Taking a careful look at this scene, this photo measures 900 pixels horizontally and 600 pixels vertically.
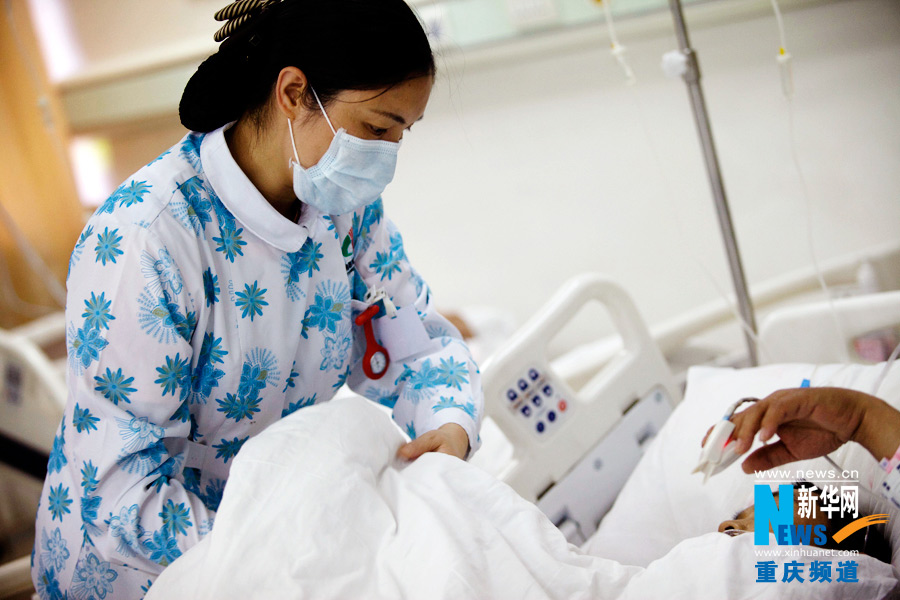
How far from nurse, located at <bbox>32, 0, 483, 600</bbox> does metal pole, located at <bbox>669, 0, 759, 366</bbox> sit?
82cm

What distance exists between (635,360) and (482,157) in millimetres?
1473

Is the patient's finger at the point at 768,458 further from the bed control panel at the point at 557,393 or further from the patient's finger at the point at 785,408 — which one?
the bed control panel at the point at 557,393

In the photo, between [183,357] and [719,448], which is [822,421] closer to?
[719,448]

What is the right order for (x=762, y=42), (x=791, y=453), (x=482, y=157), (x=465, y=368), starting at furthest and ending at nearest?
(x=482, y=157), (x=762, y=42), (x=465, y=368), (x=791, y=453)

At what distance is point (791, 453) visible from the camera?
122cm

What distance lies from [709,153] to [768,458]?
0.79 metres

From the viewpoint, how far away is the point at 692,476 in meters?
1.43

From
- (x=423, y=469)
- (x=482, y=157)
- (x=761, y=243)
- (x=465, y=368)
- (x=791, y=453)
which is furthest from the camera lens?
(x=482, y=157)

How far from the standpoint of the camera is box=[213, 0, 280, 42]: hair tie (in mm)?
1112

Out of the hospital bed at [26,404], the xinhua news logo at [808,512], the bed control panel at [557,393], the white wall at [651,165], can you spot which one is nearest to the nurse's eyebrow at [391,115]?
the bed control panel at [557,393]

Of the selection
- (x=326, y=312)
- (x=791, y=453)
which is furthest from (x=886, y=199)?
(x=326, y=312)

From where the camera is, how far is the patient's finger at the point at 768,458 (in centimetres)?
122

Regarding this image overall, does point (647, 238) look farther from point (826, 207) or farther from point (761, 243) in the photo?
point (826, 207)

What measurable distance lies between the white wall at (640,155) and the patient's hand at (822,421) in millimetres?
1621
